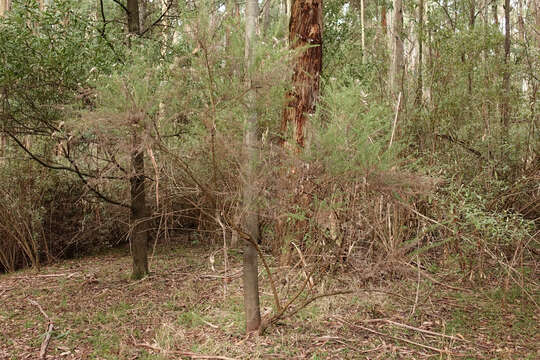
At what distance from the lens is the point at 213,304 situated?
4605mm

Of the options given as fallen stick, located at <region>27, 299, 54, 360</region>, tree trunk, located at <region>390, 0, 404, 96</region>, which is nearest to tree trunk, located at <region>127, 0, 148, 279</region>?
fallen stick, located at <region>27, 299, 54, 360</region>

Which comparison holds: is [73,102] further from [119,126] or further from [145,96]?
[119,126]

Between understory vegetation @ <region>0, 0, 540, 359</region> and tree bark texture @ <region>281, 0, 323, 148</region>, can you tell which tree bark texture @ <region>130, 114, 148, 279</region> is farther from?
tree bark texture @ <region>281, 0, 323, 148</region>

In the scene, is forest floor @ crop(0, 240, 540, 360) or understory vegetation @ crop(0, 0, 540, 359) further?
forest floor @ crop(0, 240, 540, 360)

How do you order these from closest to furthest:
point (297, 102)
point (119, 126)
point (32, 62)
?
point (119, 126), point (32, 62), point (297, 102)

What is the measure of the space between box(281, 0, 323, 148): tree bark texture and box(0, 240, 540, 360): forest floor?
5.98 ft

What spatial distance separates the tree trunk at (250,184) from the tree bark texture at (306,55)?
2026mm

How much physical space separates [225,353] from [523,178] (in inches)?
140

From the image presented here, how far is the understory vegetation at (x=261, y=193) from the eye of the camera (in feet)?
10.8

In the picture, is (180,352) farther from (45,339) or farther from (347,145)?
(347,145)

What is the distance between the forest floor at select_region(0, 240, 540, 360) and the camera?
367cm

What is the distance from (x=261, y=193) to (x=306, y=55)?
288 centimetres

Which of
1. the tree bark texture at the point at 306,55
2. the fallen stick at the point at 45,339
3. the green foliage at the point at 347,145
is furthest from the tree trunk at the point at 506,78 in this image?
the fallen stick at the point at 45,339

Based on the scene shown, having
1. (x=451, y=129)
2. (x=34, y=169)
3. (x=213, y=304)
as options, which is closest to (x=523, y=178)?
(x=451, y=129)
